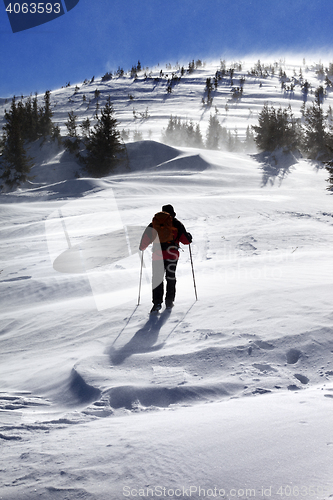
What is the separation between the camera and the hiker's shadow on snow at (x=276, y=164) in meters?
22.9

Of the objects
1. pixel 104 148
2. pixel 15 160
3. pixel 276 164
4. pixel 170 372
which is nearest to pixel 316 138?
pixel 276 164

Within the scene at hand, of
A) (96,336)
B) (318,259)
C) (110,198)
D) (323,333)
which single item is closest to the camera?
(323,333)

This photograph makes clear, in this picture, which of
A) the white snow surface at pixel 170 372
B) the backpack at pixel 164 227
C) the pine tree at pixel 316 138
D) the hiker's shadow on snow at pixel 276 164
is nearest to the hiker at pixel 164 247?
the backpack at pixel 164 227

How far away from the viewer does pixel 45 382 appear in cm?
310

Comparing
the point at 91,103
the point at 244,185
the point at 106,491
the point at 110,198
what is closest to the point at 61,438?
the point at 106,491

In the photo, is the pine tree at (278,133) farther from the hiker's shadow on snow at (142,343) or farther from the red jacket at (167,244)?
the hiker's shadow on snow at (142,343)

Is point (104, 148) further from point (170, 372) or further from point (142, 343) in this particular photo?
point (170, 372)

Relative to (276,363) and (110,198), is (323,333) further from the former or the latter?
(110,198)

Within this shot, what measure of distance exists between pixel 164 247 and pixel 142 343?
4.62 feet

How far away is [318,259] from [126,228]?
6158mm

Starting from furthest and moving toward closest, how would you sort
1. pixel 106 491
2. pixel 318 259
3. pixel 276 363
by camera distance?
pixel 318 259 < pixel 276 363 < pixel 106 491

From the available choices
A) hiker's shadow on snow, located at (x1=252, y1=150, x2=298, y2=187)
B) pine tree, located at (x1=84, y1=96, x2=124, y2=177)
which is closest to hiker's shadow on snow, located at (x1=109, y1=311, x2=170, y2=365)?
hiker's shadow on snow, located at (x1=252, y1=150, x2=298, y2=187)

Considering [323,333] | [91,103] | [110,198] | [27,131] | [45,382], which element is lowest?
[45,382]

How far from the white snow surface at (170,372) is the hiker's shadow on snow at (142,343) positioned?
2 centimetres
